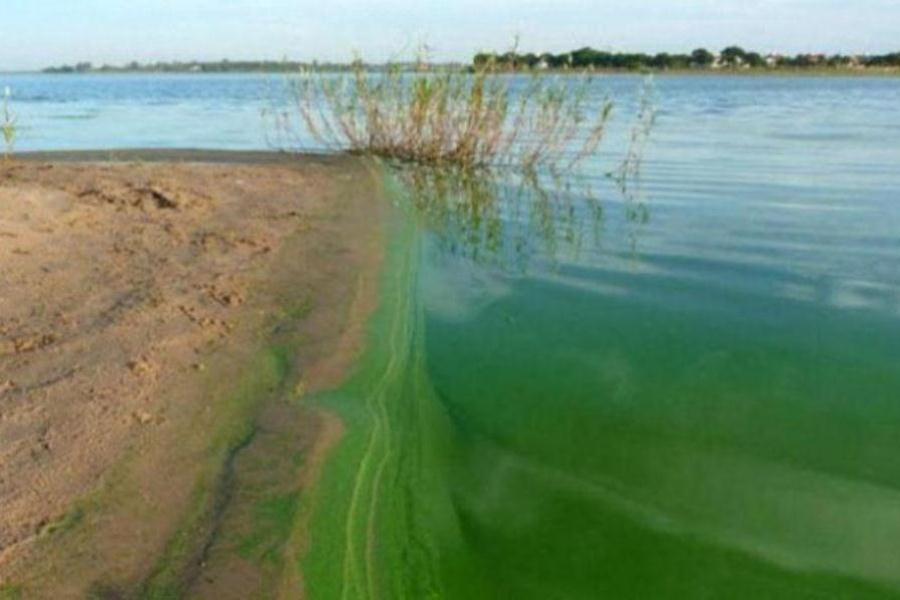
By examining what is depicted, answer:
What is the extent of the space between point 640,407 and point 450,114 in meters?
9.37

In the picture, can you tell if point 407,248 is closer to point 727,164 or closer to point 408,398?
point 408,398

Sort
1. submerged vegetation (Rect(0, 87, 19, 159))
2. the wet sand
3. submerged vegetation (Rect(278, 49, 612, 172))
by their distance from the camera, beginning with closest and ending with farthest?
the wet sand, submerged vegetation (Rect(0, 87, 19, 159)), submerged vegetation (Rect(278, 49, 612, 172))

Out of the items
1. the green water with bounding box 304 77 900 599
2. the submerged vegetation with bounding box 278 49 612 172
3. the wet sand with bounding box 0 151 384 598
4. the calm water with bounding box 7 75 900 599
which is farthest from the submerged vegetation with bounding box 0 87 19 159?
the green water with bounding box 304 77 900 599

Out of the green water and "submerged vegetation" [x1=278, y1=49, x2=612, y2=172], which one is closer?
the green water

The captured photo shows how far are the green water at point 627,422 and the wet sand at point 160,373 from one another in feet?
0.91

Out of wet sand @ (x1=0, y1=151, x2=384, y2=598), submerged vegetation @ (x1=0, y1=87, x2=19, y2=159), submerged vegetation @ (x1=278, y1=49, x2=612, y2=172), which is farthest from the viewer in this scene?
submerged vegetation @ (x1=278, y1=49, x2=612, y2=172)

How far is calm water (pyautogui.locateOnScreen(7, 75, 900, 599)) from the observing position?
3377 mm

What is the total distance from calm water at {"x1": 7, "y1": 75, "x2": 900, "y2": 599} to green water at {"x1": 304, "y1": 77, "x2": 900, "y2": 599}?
12 millimetres

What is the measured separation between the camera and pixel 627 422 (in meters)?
4.48

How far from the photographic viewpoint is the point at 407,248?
27.1ft

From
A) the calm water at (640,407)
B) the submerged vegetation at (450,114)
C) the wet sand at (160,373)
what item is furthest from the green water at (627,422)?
the submerged vegetation at (450,114)

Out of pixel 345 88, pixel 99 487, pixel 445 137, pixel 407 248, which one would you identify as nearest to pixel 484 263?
pixel 407 248

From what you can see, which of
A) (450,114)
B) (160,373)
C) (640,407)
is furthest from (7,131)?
(640,407)

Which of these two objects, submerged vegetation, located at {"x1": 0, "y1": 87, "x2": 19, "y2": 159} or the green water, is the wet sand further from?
submerged vegetation, located at {"x1": 0, "y1": 87, "x2": 19, "y2": 159}
